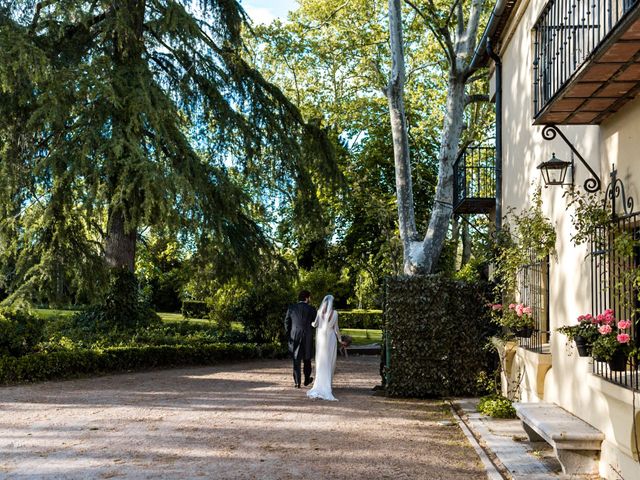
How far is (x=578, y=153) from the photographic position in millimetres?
8555

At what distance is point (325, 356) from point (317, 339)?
2.39 feet

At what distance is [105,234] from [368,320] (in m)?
24.4

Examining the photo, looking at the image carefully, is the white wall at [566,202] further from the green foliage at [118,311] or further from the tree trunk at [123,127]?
the green foliage at [118,311]

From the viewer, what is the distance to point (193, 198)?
18.3 metres

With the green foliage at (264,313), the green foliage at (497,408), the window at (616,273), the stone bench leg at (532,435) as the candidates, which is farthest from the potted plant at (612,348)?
the green foliage at (264,313)

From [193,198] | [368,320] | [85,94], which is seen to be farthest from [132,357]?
[368,320]

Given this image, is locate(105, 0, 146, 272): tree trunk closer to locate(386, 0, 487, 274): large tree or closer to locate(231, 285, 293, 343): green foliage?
Result: locate(231, 285, 293, 343): green foliage

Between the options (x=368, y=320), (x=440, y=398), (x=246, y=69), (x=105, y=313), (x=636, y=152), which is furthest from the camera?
(x=368, y=320)

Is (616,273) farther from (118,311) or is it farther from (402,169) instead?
(118,311)

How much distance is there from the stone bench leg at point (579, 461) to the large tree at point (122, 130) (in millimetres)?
11871

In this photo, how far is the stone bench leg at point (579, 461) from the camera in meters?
7.59

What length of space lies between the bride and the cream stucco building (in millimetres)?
3139

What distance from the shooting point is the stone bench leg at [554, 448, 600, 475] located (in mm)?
7594

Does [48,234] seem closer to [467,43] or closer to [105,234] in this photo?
[105,234]
